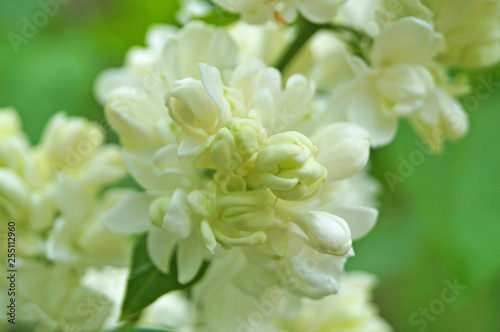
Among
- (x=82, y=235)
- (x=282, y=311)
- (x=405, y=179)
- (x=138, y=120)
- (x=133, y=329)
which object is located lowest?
(x=405, y=179)

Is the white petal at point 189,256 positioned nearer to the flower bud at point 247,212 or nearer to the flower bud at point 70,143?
the flower bud at point 247,212

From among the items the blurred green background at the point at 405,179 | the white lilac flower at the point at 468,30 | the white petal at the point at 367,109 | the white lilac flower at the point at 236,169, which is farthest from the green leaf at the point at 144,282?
the blurred green background at the point at 405,179

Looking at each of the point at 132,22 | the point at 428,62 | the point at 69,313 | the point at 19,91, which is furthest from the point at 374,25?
the point at 19,91

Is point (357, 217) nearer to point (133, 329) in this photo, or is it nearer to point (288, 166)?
point (288, 166)

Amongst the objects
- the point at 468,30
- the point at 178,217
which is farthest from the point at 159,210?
the point at 468,30

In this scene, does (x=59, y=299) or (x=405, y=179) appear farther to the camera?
(x=405, y=179)

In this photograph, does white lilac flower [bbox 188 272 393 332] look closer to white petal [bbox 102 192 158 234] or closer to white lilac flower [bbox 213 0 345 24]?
white petal [bbox 102 192 158 234]

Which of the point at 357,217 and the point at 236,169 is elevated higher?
the point at 236,169

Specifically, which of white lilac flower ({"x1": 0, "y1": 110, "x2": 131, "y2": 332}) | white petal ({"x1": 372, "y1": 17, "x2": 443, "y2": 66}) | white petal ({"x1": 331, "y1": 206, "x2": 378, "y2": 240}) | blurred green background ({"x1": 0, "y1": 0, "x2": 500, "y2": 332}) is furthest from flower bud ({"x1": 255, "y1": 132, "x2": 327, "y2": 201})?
blurred green background ({"x1": 0, "y1": 0, "x2": 500, "y2": 332})
